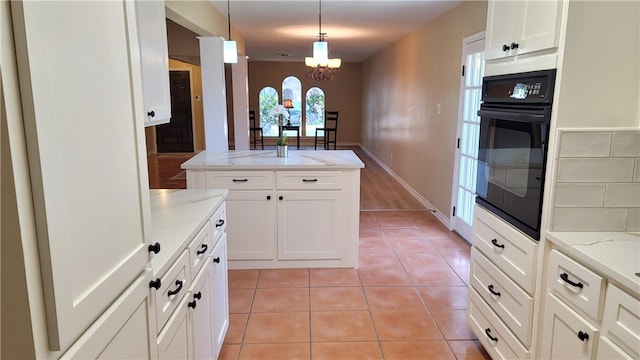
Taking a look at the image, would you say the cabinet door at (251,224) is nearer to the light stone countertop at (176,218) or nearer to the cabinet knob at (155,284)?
the light stone countertop at (176,218)

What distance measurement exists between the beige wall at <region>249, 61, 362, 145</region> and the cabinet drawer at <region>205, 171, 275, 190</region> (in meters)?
9.04

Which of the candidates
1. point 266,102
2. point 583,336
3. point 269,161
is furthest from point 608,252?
point 266,102

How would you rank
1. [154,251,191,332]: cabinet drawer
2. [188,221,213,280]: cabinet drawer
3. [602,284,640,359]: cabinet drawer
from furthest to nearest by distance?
[188,221,213,280]: cabinet drawer < [154,251,191,332]: cabinet drawer < [602,284,640,359]: cabinet drawer

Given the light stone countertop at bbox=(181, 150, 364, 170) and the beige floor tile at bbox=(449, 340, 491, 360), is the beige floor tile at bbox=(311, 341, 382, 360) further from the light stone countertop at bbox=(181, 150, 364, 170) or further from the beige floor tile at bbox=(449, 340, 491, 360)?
the light stone countertop at bbox=(181, 150, 364, 170)

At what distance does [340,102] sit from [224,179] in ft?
30.7

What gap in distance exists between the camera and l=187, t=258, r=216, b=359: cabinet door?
1681 mm

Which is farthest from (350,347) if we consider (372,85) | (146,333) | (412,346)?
(372,85)

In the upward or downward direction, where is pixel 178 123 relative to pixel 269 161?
upward

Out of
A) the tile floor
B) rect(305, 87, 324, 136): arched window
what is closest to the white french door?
the tile floor

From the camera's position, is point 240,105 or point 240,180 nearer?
point 240,180

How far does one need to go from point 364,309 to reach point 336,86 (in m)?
9.95

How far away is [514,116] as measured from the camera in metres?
1.81

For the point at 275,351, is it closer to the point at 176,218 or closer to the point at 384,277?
the point at 176,218

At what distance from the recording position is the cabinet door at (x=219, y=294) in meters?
2.06
